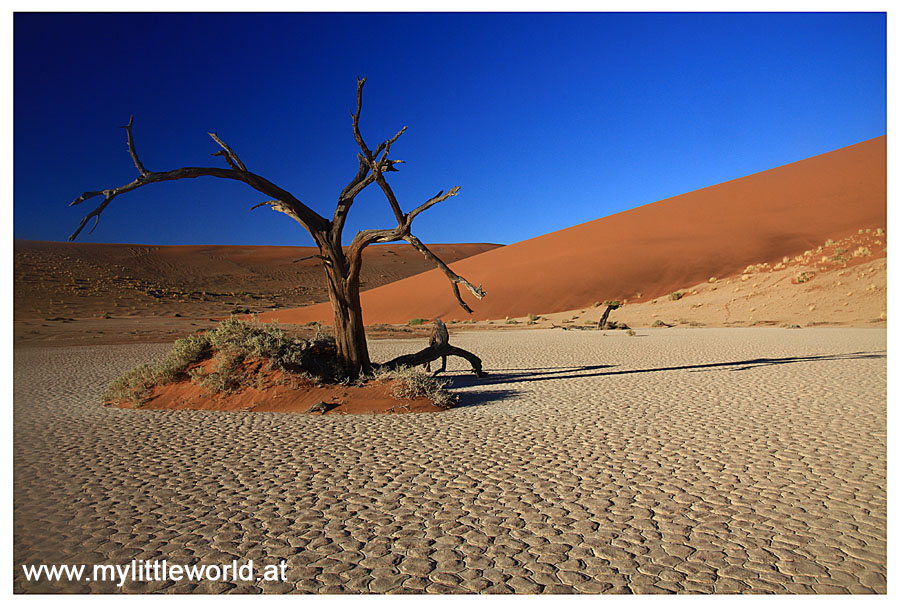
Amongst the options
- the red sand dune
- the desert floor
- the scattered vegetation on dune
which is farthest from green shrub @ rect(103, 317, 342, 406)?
the red sand dune

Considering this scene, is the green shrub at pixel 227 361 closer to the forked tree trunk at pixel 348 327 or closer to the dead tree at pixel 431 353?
the forked tree trunk at pixel 348 327

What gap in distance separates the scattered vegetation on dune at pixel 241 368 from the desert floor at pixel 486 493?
68 centimetres

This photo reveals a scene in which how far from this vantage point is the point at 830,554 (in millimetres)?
3617

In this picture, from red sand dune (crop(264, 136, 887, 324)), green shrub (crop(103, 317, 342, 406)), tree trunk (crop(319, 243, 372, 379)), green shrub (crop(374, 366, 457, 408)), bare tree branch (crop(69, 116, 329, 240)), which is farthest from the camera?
red sand dune (crop(264, 136, 887, 324))

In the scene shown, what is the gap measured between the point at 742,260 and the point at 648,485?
132 ft

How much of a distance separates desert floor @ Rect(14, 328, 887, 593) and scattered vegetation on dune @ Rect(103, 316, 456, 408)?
0.68 meters

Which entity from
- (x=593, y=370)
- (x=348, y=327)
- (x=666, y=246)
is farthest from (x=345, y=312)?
(x=666, y=246)

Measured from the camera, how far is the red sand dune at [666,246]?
40.8 m

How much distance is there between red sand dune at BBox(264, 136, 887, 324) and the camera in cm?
4078

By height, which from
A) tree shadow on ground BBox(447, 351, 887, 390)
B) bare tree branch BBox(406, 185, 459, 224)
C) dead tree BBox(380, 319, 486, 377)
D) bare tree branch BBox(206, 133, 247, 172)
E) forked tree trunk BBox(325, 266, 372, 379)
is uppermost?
bare tree branch BBox(206, 133, 247, 172)

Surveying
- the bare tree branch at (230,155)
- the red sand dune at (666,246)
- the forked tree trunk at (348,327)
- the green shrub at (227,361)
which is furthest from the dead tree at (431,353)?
the red sand dune at (666,246)

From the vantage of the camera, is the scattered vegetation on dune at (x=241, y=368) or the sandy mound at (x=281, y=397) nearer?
the sandy mound at (x=281, y=397)

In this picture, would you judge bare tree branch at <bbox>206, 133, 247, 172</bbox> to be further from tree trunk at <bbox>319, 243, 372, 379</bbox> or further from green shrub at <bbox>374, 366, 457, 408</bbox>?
green shrub at <bbox>374, 366, 457, 408</bbox>

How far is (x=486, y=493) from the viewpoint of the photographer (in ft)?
16.1
